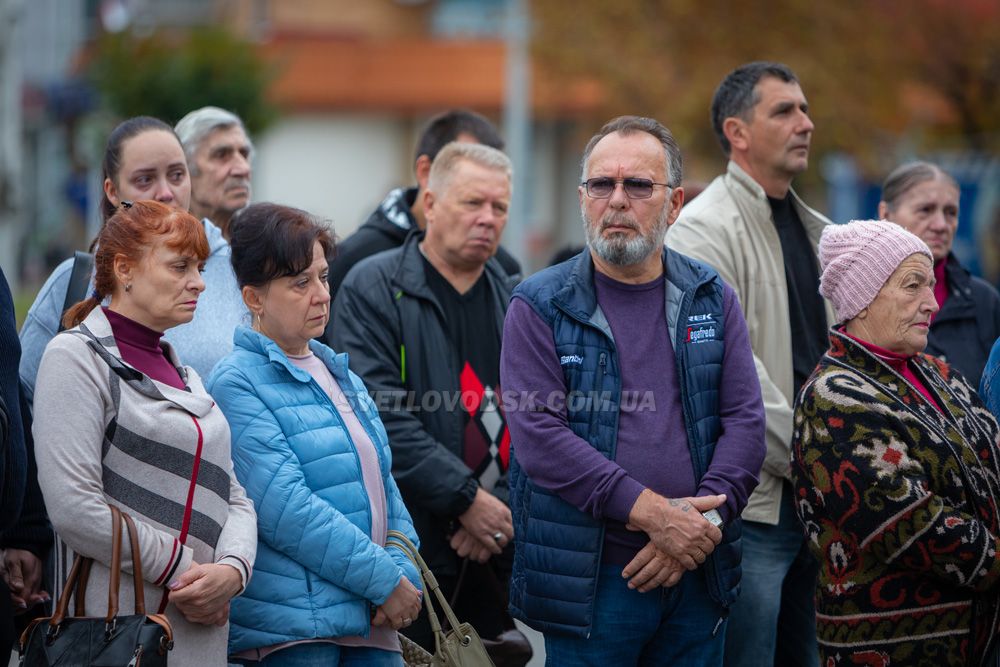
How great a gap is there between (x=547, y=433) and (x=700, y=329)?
657 millimetres

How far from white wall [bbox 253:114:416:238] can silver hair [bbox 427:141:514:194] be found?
33.9m

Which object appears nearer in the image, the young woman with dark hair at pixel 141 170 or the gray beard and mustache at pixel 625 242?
the gray beard and mustache at pixel 625 242

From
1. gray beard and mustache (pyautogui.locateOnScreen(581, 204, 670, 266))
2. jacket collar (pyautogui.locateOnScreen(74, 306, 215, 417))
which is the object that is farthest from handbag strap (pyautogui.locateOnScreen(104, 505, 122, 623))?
gray beard and mustache (pyautogui.locateOnScreen(581, 204, 670, 266))

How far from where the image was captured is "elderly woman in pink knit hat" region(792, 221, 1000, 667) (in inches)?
161

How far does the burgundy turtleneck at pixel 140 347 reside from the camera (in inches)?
150

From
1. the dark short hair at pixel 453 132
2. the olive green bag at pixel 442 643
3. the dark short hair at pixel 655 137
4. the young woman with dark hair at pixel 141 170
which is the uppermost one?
the dark short hair at pixel 453 132

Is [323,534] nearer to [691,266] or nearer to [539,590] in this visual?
[539,590]

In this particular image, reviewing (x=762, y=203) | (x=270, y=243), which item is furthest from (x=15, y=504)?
(x=762, y=203)

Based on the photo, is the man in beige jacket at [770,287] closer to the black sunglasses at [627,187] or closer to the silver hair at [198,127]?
the black sunglasses at [627,187]

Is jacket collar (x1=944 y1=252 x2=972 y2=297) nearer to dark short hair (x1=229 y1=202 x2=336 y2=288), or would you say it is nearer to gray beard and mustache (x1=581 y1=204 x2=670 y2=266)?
gray beard and mustache (x1=581 y1=204 x2=670 y2=266)

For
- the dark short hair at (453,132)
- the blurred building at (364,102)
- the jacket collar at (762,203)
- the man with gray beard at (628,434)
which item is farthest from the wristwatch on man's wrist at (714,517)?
the blurred building at (364,102)

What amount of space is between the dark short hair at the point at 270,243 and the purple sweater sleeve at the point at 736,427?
1455mm

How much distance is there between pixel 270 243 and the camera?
4.23 m

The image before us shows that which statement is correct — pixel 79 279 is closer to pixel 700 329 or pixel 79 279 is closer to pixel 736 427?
pixel 700 329
